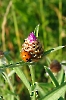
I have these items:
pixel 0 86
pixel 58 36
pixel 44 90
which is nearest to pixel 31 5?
pixel 58 36

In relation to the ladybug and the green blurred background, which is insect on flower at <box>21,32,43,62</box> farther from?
the green blurred background

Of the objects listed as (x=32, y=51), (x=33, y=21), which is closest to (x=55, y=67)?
(x=32, y=51)

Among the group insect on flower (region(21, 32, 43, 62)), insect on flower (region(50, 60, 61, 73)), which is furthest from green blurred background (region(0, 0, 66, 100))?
insect on flower (region(21, 32, 43, 62))

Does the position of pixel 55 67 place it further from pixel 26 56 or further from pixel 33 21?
pixel 33 21

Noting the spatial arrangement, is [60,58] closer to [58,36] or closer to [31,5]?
[58,36]

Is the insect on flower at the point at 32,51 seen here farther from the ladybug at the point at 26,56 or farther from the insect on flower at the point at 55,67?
the insect on flower at the point at 55,67

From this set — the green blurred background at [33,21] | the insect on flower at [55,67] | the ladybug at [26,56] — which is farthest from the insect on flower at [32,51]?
the green blurred background at [33,21]
